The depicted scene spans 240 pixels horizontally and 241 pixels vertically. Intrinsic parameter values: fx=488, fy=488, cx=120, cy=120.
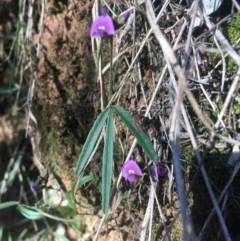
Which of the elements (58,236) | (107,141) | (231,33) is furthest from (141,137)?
(58,236)

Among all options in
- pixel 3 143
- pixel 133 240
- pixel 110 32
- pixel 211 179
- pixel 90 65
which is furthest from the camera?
pixel 3 143

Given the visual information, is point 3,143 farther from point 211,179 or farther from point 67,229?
point 211,179

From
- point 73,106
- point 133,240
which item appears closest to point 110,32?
point 73,106

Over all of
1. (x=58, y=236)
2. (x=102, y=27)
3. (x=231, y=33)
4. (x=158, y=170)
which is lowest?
(x=58, y=236)

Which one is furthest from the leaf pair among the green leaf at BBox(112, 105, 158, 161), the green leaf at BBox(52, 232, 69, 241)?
the green leaf at BBox(52, 232, 69, 241)

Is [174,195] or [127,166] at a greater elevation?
[127,166]

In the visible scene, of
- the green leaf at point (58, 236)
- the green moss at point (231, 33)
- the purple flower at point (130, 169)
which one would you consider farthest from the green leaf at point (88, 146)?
the green leaf at point (58, 236)

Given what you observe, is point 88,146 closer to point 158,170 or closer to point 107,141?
point 107,141

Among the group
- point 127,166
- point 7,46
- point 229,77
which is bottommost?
point 127,166
